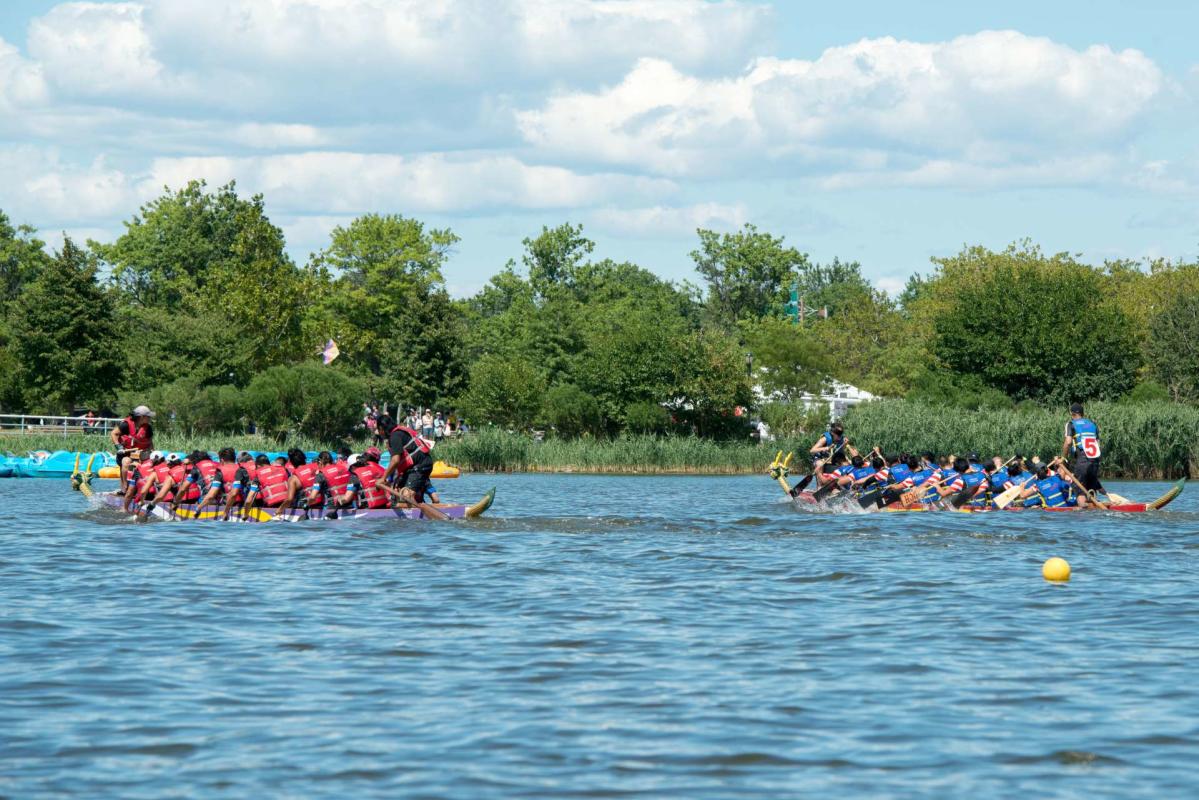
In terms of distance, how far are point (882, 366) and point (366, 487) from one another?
3213 inches

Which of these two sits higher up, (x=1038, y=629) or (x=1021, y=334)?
(x=1021, y=334)

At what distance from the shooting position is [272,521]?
26.9 meters

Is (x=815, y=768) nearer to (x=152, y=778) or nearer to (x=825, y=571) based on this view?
(x=152, y=778)

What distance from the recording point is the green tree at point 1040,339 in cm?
7400

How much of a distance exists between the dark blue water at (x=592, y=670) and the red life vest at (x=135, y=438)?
5.93 metres

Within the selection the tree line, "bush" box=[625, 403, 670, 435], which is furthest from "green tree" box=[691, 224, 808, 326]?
"bush" box=[625, 403, 670, 435]

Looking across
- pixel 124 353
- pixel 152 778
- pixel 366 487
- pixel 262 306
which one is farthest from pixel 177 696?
pixel 262 306

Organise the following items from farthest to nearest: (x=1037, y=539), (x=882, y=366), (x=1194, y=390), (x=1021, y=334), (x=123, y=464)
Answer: (x=882, y=366)
(x=1194, y=390)
(x=1021, y=334)
(x=123, y=464)
(x=1037, y=539)

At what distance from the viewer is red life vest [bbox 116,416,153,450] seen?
99.0 ft

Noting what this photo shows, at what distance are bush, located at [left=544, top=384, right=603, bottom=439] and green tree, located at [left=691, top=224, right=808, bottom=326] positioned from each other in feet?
126

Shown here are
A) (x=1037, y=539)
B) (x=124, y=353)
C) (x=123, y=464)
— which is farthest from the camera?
(x=124, y=353)

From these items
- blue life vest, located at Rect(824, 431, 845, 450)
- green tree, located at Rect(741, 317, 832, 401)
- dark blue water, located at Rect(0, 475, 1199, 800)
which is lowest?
dark blue water, located at Rect(0, 475, 1199, 800)

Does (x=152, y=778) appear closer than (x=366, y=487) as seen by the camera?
Yes

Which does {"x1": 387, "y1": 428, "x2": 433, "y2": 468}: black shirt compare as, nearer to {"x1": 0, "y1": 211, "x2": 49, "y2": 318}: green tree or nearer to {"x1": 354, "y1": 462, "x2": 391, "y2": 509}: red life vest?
{"x1": 354, "y1": 462, "x2": 391, "y2": 509}: red life vest
